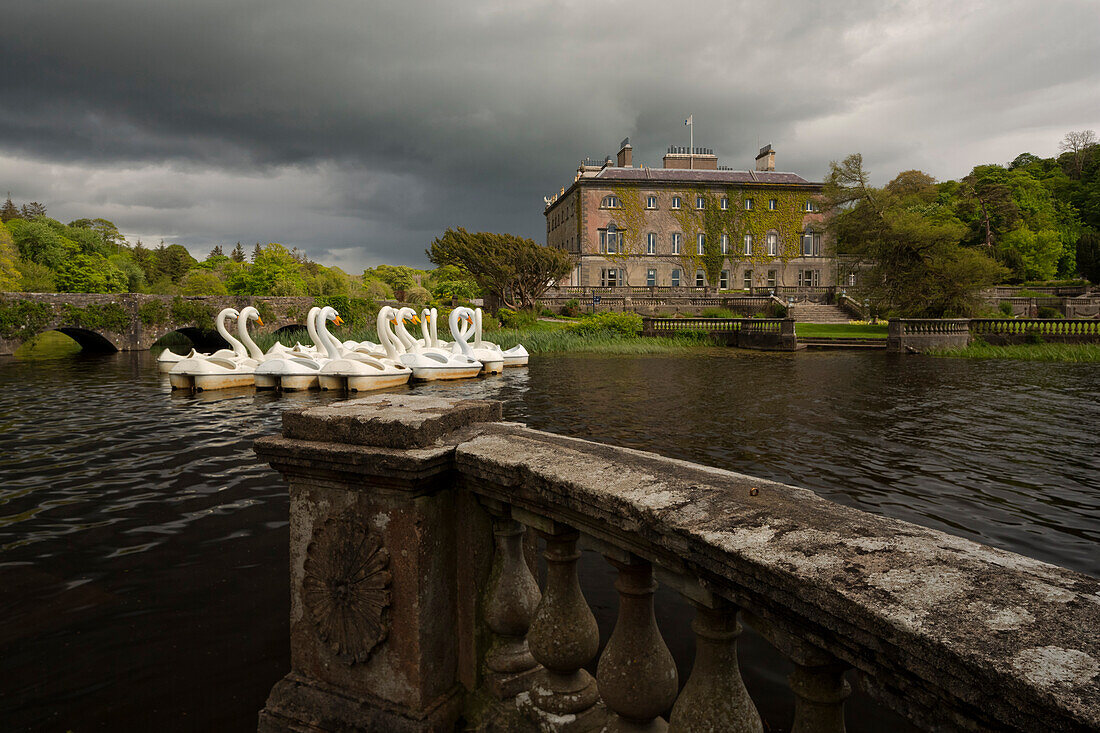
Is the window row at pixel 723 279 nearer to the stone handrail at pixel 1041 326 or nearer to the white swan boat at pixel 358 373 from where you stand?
the stone handrail at pixel 1041 326

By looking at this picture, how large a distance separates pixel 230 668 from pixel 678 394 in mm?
12855

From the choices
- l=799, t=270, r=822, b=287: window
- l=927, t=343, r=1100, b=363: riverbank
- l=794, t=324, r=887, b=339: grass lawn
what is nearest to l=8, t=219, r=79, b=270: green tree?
l=794, t=324, r=887, b=339: grass lawn

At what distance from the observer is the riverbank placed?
22.3 m

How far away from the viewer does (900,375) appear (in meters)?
18.8

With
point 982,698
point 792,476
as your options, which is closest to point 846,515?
point 982,698

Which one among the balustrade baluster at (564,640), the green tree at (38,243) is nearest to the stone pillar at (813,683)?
the balustrade baluster at (564,640)

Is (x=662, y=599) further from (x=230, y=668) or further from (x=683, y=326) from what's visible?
(x=683, y=326)

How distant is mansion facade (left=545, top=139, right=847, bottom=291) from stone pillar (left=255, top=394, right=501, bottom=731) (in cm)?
5471

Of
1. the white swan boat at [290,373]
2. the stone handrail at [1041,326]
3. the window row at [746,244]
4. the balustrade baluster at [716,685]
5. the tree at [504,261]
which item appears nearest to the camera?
the balustrade baluster at [716,685]

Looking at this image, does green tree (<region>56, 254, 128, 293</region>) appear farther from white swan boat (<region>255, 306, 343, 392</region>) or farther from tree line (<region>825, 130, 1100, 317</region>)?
tree line (<region>825, 130, 1100, 317</region>)

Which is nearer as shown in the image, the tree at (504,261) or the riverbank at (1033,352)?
the riverbank at (1033,352)

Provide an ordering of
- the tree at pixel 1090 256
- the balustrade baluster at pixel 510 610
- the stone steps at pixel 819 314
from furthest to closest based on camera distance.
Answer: the tree at pixel 1090 256 < the stone steps at pixel 819 314 < the balustrade baluster at pixel 510 610

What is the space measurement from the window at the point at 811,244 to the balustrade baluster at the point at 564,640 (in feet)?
206

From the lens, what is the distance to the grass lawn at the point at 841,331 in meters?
32.2
